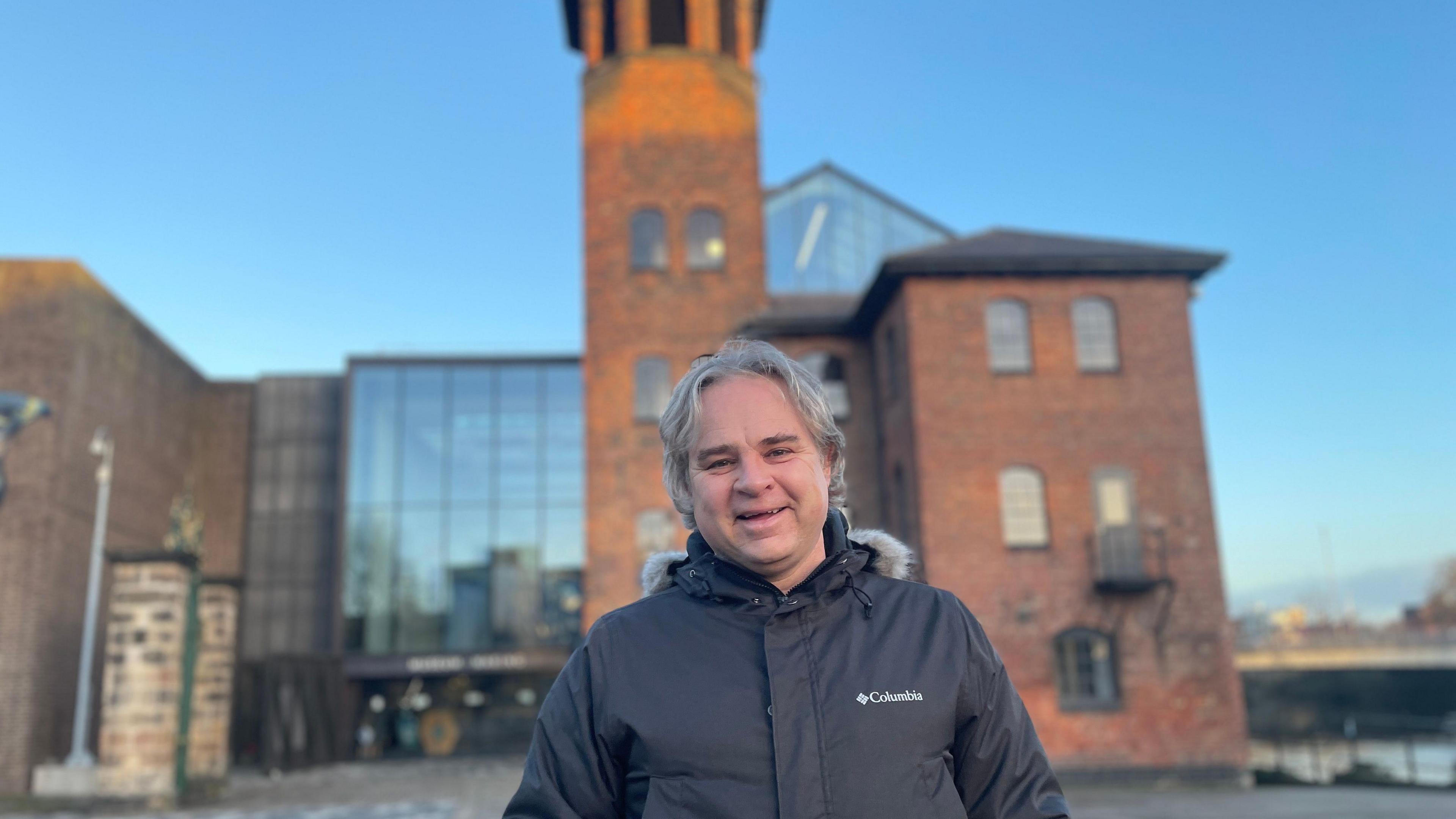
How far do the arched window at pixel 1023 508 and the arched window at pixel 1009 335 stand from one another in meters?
2.19

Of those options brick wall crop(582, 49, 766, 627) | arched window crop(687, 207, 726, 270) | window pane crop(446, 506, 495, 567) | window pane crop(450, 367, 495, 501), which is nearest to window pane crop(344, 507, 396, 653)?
window pane crop(446, 506, 495, 567)

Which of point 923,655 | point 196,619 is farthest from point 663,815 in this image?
point 196,619

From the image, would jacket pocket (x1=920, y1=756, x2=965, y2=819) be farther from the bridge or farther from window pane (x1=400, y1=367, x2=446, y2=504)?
the bridge

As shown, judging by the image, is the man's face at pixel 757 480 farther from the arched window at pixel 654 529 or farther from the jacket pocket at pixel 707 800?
the arched window at pixel 654 529

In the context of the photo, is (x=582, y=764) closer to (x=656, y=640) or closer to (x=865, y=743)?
(x=656, y=640)

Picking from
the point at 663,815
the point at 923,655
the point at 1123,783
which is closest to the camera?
the point at 663,815

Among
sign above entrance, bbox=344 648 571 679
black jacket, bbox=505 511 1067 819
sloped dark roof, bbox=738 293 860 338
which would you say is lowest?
sign above entrance, bbox=344 648 571 679

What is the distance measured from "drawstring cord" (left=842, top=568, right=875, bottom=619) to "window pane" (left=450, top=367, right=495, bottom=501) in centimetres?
3152

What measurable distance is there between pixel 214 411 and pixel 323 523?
5.44m

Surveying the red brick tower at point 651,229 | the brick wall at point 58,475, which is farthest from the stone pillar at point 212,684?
the red brick tower at point 651,229

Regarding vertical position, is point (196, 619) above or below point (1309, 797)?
above

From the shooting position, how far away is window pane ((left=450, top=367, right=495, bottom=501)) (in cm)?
3281

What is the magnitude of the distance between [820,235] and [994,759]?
1473 inches

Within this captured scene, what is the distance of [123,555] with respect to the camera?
19562mm
